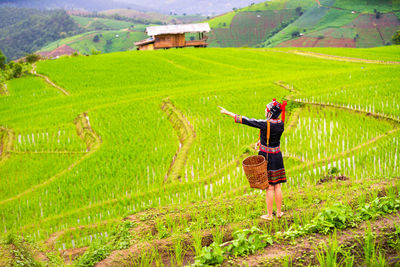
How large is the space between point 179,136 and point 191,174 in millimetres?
2962

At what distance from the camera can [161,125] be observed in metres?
11.2

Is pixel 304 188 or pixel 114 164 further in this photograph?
pixel 114 164

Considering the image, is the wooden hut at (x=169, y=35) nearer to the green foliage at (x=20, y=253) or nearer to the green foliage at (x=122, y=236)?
the green foliage at (x=122, y=236)

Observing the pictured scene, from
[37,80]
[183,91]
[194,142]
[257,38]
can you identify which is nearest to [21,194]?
[194,142]

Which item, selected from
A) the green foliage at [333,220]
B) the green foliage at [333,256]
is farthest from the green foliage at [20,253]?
the green foliage at [333,220]

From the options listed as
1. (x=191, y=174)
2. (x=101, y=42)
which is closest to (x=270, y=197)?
(x=191, y=174)

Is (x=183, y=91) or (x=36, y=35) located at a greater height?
(x=36, y=35)

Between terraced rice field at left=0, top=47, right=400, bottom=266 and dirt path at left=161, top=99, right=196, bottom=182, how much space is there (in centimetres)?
5

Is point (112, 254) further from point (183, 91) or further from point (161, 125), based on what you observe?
point (183, 91)

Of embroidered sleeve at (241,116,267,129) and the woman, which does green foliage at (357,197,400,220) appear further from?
embroidered sleeve at (241,116,267,129)

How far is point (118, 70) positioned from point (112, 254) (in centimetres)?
Result: 2024

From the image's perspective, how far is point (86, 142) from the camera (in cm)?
1048

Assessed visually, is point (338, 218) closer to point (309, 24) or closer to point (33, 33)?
point (309, 24)

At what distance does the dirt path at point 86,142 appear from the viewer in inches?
300
